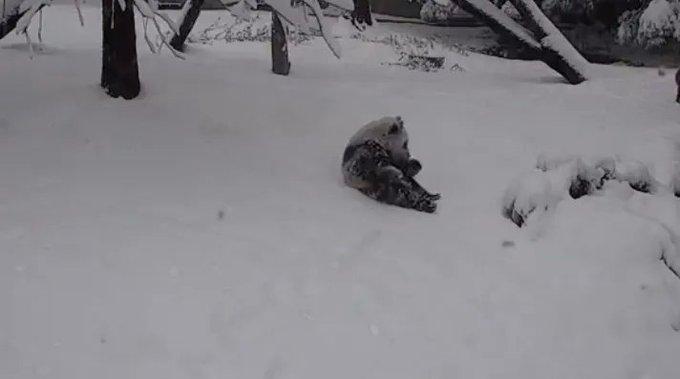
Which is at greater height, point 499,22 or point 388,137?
point 499,22

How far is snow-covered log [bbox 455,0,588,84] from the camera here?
8.98 m

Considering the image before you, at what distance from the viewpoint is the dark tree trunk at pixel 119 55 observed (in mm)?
6129

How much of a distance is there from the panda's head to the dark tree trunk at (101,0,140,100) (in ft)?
7.09

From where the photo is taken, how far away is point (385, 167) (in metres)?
5.32

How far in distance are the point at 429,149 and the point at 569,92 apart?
287cm

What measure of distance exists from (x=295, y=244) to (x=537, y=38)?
5.66 meters

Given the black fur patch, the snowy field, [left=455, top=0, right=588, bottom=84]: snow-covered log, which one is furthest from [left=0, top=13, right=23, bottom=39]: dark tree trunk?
[left=455, top=0, right=588, bottom=84]: snow-covered log

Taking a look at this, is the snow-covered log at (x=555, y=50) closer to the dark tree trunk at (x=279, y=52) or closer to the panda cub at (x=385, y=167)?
the dark tree trunk at (x=279, y=52)

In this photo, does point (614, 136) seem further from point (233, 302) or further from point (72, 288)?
point (72, 288)

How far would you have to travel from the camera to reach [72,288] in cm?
392

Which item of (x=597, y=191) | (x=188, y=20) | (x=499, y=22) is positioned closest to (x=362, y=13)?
(x=499, y=22)

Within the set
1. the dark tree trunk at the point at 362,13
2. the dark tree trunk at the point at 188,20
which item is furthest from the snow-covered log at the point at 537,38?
the dark tree trunk at the point at 362,13

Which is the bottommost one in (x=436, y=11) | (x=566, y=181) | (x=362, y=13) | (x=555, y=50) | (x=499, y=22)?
(x=362, y=13)

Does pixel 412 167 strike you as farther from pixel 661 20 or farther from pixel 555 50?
pixel 661 20
